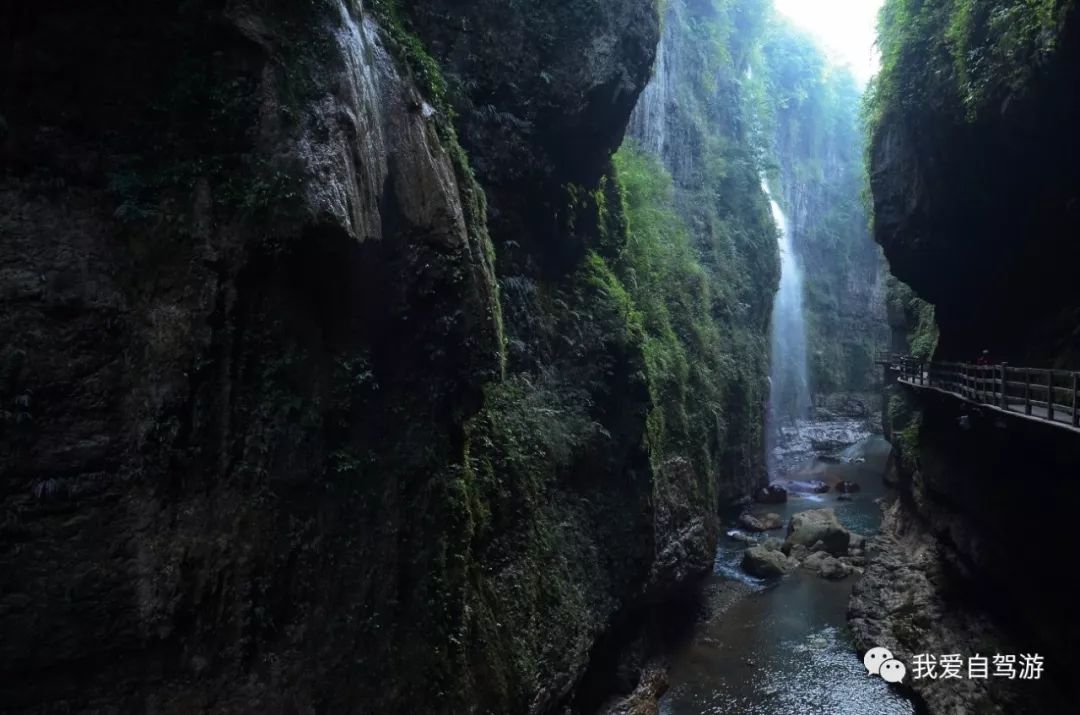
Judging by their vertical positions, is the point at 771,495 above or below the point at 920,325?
below

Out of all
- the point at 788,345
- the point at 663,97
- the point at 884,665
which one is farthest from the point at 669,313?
the point at 788,345

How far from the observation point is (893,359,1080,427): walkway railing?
10297 mm

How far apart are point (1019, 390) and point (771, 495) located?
633 inches

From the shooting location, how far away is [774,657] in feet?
51.6

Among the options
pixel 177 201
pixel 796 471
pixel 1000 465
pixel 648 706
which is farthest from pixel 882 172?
pixel 796 471

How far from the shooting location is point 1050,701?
38.2 feet

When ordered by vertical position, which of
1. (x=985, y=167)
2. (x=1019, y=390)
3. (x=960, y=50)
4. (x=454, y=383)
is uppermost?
(x=960, y=50)

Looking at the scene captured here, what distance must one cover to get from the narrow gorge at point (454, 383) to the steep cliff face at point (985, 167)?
3.4 inches

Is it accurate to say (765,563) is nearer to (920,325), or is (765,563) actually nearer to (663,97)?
(920,325)

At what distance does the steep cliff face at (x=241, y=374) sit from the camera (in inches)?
269

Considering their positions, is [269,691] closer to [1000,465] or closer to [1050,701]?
[1050,701]

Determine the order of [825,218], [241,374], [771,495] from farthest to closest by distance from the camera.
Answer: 1. [825,218]
2. [771,495]
3. [241,374]

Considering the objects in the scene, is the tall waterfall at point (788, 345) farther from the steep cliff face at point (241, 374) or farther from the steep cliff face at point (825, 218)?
the steep cliff face at point (241, 374)

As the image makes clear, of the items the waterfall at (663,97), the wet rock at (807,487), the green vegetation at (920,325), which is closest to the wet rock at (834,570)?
the green vegetation at (920,325)
